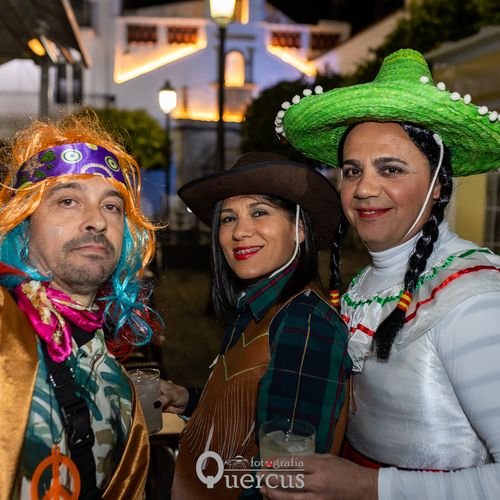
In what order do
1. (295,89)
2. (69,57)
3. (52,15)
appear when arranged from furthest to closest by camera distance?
(295,89)
(69,57)
(52,15)

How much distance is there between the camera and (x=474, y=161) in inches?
86.0

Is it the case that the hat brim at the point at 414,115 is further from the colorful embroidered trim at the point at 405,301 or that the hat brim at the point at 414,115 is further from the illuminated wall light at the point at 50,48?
the illuminated wall light at the point at 50,48

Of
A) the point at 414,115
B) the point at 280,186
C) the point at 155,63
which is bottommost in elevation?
the point at 280,186

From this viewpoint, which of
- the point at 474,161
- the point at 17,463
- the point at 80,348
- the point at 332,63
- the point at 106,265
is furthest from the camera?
the point at 332,63

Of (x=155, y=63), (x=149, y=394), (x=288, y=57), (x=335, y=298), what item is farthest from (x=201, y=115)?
(x=149, y=394)

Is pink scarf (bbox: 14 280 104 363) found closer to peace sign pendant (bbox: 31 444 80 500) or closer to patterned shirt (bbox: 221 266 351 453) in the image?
peace sign pendant (bbox: 31 444 80 500)

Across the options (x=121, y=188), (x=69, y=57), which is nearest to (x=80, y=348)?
(x=121, y=188)

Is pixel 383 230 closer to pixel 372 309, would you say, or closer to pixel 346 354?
pixel 372 309

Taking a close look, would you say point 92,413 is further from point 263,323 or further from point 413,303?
point 413,303

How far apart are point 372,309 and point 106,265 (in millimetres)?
957

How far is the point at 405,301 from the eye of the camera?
6.13 ft

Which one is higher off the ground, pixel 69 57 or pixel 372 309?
pixel 69 57

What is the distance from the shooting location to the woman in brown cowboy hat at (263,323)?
183cm
